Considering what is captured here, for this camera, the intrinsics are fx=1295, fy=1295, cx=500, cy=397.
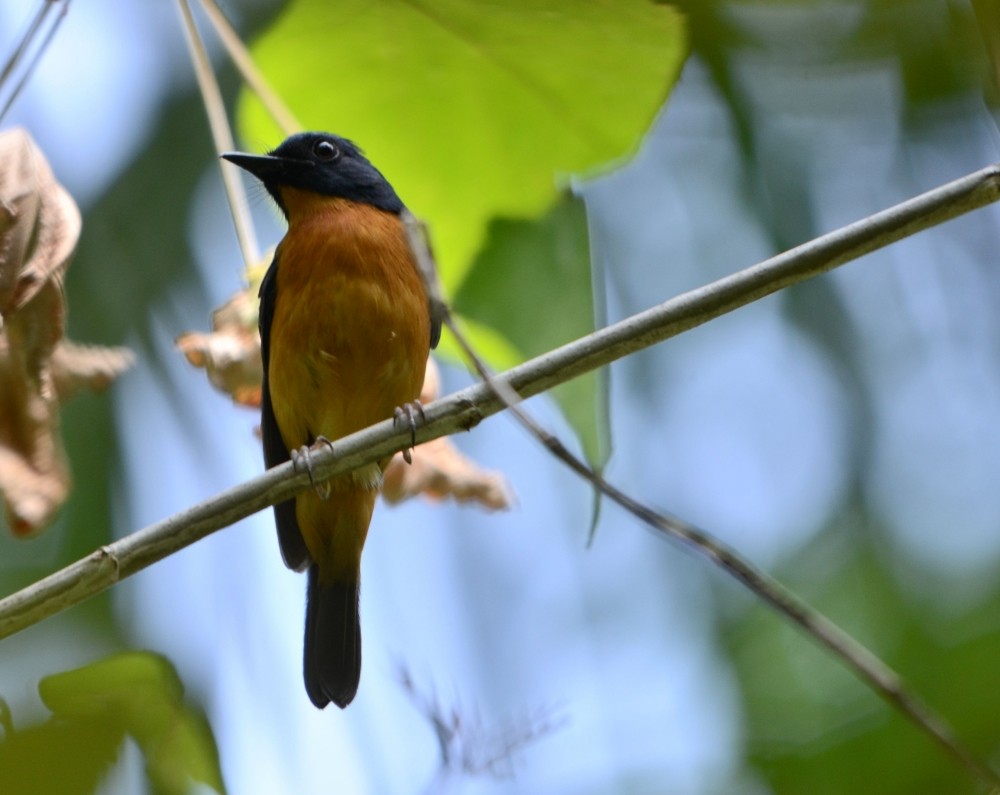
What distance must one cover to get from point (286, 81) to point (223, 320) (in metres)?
0.63

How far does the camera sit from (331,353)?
421 cm

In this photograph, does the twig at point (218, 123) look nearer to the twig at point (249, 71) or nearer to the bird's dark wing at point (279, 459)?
the twig at point (249, 71)

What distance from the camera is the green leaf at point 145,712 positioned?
214 cm

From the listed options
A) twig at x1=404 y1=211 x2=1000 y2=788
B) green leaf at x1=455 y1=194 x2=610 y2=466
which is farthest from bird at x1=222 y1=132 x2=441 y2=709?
twig at x1=404 y1=211 x2=1000 y2=788

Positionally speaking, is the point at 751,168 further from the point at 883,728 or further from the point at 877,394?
the point at 883,728

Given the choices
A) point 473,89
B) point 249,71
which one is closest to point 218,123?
point 249,71

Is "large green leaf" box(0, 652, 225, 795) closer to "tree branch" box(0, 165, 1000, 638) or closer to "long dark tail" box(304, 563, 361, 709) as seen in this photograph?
"tree branch" box(0, 165, 1000, 638)

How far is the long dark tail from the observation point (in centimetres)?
435

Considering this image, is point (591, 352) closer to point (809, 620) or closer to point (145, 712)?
point (145, 712)

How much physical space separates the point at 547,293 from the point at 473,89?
496mm

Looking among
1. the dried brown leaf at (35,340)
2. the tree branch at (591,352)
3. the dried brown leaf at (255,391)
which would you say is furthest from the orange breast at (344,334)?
the tree branch at (591,352)

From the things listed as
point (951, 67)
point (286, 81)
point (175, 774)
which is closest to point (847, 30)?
point (951, 67)

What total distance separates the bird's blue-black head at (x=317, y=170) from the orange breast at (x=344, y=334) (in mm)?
460

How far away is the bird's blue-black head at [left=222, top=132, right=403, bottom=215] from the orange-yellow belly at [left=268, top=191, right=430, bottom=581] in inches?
14.3
